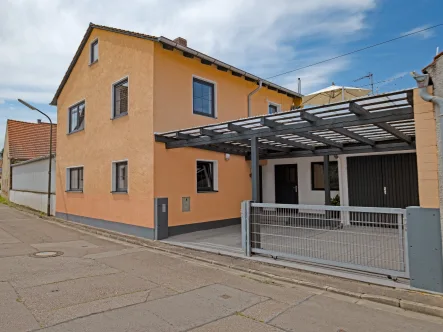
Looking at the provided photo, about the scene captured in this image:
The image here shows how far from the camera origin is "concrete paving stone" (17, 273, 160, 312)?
15.2 ft

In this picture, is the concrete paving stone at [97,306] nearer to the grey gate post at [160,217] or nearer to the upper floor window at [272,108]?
the grey gate post at [160,217]

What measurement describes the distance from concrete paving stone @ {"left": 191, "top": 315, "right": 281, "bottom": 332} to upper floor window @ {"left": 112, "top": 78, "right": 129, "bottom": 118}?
871cm

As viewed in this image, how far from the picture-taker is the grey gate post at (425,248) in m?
4.64

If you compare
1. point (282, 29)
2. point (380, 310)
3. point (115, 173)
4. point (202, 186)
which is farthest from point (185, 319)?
point (282, 29)

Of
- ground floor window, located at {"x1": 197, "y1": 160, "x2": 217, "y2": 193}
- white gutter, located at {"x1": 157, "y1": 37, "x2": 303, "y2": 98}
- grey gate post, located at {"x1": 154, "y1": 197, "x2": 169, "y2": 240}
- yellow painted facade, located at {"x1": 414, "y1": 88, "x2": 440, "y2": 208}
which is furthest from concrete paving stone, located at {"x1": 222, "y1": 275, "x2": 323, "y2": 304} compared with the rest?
white gutter, located at {"x1": 157, "y1": 37, "x2": 303, "y2": 98}

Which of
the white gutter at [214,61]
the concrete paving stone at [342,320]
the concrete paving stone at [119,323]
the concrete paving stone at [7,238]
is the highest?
the white gutter at [214,61]

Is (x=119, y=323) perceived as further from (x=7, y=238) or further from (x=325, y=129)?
(x=7, y=238)

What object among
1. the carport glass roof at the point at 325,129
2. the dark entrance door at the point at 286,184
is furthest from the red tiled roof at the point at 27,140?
the carport glass roof at the point at 325,129

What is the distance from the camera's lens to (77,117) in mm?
14586

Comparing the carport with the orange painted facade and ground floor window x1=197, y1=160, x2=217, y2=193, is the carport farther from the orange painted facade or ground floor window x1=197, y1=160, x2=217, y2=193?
ground floor window x1=197, y1=160, x2=217, y2=193

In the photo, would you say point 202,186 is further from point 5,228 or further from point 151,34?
point 5,228

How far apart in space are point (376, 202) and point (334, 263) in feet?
21.5

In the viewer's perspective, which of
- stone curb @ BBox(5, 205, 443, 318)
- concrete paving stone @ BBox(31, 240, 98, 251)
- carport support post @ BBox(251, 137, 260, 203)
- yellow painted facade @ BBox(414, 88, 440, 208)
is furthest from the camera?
concrete paving stone @ BBox(31, 240, 98, 251)

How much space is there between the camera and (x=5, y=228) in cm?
1258
